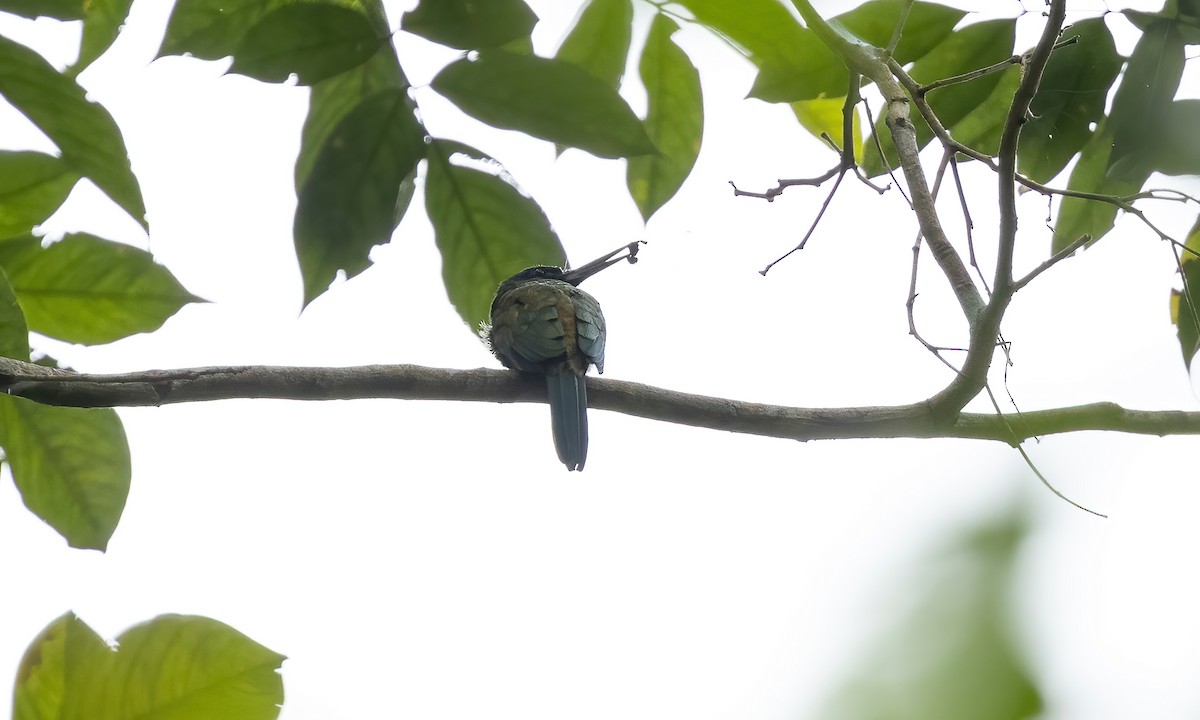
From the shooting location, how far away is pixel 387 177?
5.34 ft

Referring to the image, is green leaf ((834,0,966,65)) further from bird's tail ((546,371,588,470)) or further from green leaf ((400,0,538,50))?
bird's tail ((546,371,588,470))

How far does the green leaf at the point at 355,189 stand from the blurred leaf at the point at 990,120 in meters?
0.94

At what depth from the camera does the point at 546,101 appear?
1.56m

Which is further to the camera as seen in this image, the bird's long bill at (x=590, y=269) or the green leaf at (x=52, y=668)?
the bird's long bill at (x=590, y=269)

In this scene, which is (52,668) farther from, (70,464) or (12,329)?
(70,464)

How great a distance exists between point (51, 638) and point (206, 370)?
2.70ft

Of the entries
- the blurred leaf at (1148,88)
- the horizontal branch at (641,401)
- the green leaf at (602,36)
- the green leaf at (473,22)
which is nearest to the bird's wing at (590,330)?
the horizontal branch at (641,401)

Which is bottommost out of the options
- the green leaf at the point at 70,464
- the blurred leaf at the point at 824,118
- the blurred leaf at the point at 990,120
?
the green leaf at the point at 70,464

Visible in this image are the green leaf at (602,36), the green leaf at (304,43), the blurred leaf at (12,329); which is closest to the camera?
the blurred leaf at (12,329)

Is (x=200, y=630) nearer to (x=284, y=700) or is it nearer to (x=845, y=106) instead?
(x=284, y=700)

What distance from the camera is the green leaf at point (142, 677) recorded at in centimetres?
68

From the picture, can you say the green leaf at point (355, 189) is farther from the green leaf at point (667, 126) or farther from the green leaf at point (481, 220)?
the green leaf at point (667, 126)

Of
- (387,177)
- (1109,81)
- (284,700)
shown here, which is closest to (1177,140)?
(1109,81)

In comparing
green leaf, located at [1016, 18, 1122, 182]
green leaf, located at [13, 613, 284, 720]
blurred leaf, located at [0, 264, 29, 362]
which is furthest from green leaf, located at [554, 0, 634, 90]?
green leaf, located at [13, 613, 284, 720]
